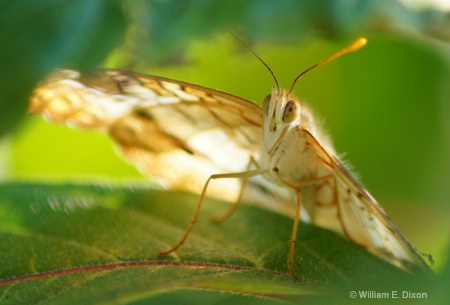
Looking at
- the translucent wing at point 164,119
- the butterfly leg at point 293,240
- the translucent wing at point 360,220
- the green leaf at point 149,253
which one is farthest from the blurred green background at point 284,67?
the butterfly leg at point 293,240

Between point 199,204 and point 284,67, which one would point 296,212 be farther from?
point 284,67

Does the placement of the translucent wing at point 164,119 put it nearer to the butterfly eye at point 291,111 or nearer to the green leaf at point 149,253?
the butterfly eye at point 291,111

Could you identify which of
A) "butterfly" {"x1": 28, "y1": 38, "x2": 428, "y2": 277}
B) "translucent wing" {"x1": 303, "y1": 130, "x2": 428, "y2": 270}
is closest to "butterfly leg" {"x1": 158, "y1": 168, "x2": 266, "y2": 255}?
"butterfly" {"x1": 28, "y1": 38, "x2": 428, "y2": 277}

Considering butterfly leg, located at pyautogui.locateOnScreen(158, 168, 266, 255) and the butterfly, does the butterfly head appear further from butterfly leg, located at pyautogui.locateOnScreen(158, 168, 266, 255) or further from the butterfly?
butterfly leg, located at pyautogui.locateOnScreen(158, 168, 266, 255)

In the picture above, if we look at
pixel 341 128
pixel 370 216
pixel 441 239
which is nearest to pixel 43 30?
pixel 370 216

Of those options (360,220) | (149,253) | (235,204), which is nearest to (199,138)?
(235,204)
